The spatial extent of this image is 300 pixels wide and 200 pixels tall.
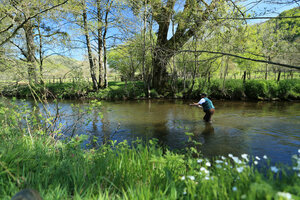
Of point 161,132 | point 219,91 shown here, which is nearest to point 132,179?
point 161,132

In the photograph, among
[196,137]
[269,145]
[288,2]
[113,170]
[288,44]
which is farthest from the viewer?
[288,44]

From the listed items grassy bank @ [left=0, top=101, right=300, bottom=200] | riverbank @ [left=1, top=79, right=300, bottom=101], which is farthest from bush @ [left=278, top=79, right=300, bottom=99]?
grassy bank @ [left=0, top=101, right=300, bottom=200]

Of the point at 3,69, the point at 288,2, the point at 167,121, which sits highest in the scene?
the point at 288,2

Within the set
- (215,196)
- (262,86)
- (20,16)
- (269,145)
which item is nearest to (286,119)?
(269,145)

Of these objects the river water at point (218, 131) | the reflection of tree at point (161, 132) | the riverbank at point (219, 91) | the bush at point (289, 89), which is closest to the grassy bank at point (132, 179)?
the river water at point (218, 131)

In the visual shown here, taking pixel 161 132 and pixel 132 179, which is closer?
pixel 132 179

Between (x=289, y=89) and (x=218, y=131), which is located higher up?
(x=289, y=89)

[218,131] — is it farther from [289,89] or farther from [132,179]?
[289,89]

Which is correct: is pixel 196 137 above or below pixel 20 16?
below

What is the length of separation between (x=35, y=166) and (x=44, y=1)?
4903mm

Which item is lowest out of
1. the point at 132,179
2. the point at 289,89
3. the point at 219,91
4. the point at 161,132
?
the point at 161,132

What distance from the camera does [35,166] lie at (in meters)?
3.11

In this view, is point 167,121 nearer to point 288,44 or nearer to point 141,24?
point 141,24

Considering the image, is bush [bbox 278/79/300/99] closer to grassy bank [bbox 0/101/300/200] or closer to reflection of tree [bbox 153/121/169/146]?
reflection of tree [bbox 153/121/169/146]
